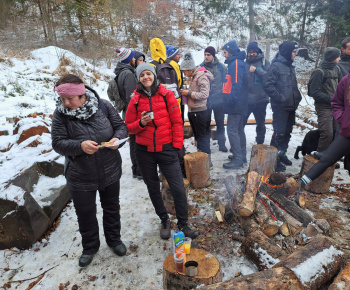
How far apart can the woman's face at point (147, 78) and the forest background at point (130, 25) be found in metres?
12.3

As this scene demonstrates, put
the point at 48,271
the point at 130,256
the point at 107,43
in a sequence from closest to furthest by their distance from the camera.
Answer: the point at 48,271
the point at 130,256
the point at 107,43

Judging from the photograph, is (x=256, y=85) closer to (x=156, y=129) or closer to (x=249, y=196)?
(x=249, y=196)

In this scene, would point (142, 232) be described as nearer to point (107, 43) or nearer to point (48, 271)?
point (48, 271)

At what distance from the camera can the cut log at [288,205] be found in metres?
3.23

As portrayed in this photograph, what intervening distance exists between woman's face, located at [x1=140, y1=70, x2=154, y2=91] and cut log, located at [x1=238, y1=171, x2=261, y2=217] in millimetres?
1947

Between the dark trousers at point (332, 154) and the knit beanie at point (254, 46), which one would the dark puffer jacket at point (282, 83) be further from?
the dark trousers at point (332, 154)

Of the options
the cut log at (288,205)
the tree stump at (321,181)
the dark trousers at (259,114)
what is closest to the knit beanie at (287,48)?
the dark trousers at (259,114)

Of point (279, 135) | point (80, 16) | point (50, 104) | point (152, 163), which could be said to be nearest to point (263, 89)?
point (279, 135)

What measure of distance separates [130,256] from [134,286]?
0.45 m

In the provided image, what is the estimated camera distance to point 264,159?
14.3 feet

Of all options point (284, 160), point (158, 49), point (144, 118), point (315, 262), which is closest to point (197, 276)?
point (315, 262)

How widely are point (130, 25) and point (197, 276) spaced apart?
1976 cm

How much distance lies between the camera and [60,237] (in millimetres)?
3371

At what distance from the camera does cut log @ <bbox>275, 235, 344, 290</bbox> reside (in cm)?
189
